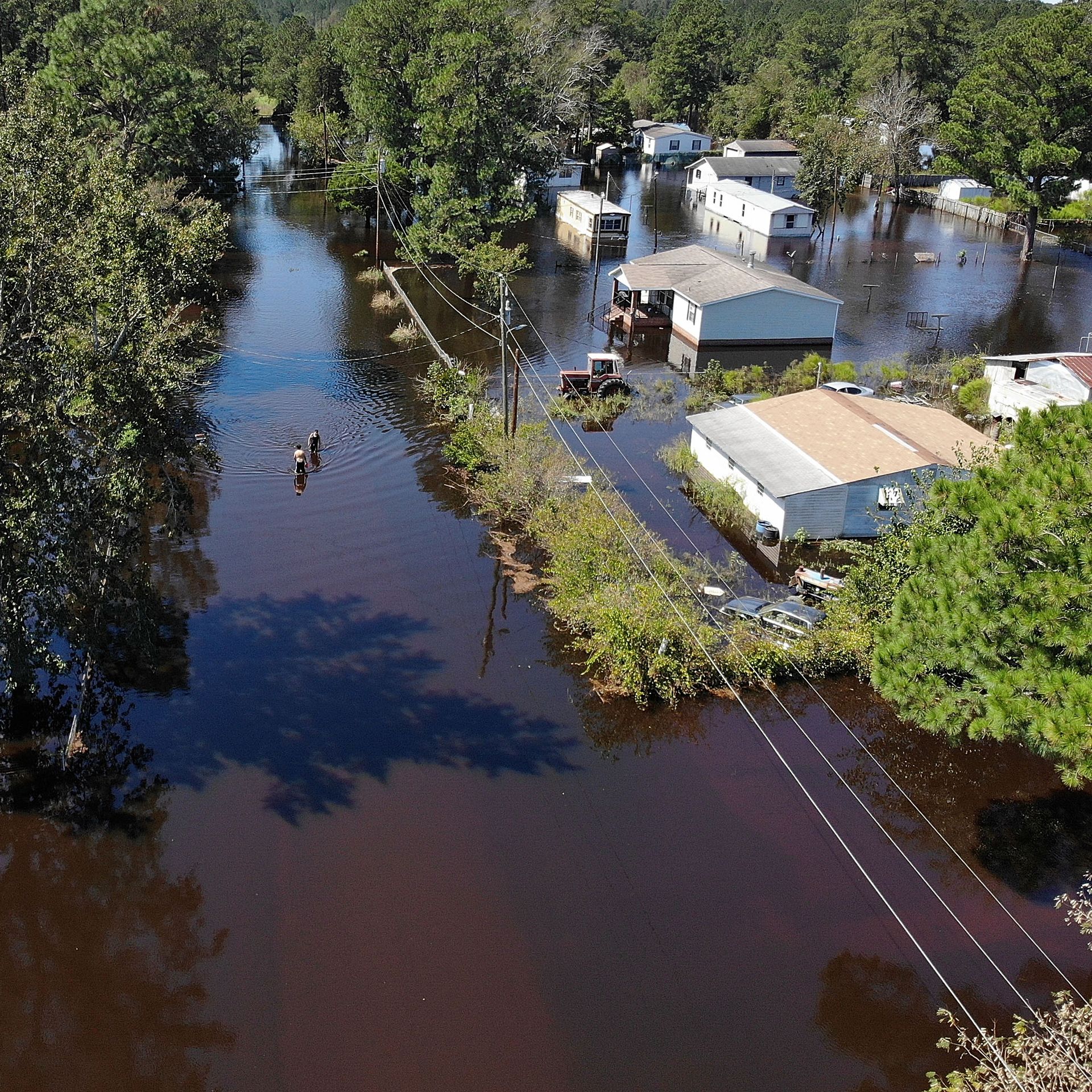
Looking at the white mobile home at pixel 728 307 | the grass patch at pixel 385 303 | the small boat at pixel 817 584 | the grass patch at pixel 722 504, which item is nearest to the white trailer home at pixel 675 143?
the white mobile home at pixel 728 307

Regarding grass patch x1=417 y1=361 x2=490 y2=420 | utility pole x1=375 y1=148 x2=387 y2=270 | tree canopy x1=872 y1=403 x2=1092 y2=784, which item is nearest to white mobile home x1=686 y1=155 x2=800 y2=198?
utility pole x1=375 y1=148 x2=387 y2=270

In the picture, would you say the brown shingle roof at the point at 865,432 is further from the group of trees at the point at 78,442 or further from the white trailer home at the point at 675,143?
the white trailer home at the point at 675,143

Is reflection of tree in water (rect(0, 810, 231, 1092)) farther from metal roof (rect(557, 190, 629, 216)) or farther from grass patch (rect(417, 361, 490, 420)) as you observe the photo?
metal roof (rect(557, 190, 629, 216))

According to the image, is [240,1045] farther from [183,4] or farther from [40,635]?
[183,4]

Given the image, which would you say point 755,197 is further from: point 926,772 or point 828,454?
point 926,772

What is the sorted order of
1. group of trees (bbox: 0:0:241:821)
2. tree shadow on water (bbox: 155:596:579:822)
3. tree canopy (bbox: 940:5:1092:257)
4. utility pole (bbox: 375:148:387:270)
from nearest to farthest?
group of trees (bbox: 0:0:241:821)
tree shadow on water (bbox: 155:596:579:822)
utility pole (bbox: 375:148:387:270)
tree canopy (bbox: 940:5:1092:257)

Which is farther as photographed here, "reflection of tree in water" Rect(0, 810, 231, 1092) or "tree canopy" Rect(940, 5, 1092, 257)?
"tree canopy" Rect(940, 5, 1092, 257)
